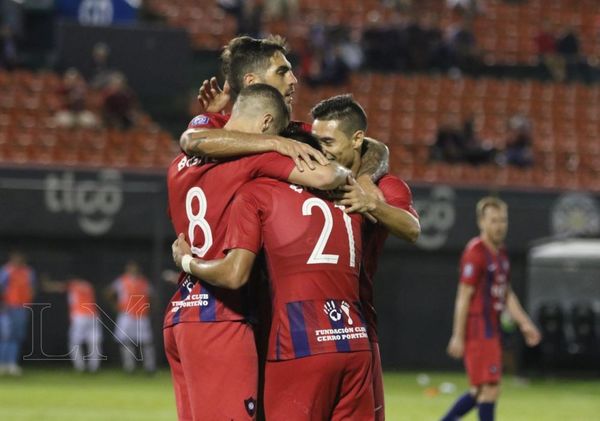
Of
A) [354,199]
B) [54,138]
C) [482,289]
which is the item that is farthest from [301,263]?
[54,138]

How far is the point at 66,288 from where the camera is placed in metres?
20.8

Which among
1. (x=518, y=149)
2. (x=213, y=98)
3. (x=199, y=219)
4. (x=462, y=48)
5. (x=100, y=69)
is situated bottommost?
(x=199, y=219)

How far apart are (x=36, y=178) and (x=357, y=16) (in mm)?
10013

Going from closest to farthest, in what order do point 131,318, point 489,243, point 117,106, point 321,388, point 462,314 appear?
point 321,388 < point 462,314 < point 489,243 < point 131,318 < point 117,106

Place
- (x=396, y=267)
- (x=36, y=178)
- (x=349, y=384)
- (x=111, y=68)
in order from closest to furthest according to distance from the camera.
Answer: (x=349, y=384) → (x=36, y=178) → (x=396, y=267) → (x=111, y=68)

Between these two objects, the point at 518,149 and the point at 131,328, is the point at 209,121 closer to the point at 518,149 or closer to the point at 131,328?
the point at 131,328

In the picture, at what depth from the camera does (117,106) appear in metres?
22.8

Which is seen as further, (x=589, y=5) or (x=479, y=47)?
(x=589, y=5)

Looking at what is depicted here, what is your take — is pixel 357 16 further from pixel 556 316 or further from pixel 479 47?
pixel 556 316

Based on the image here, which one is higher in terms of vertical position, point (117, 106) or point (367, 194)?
point (117, 106)

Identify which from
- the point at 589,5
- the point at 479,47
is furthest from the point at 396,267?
the point at 589,5

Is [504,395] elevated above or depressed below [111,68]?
below

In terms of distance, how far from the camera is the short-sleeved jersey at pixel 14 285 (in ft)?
64.5

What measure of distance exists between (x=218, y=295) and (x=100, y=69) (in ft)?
59.2
